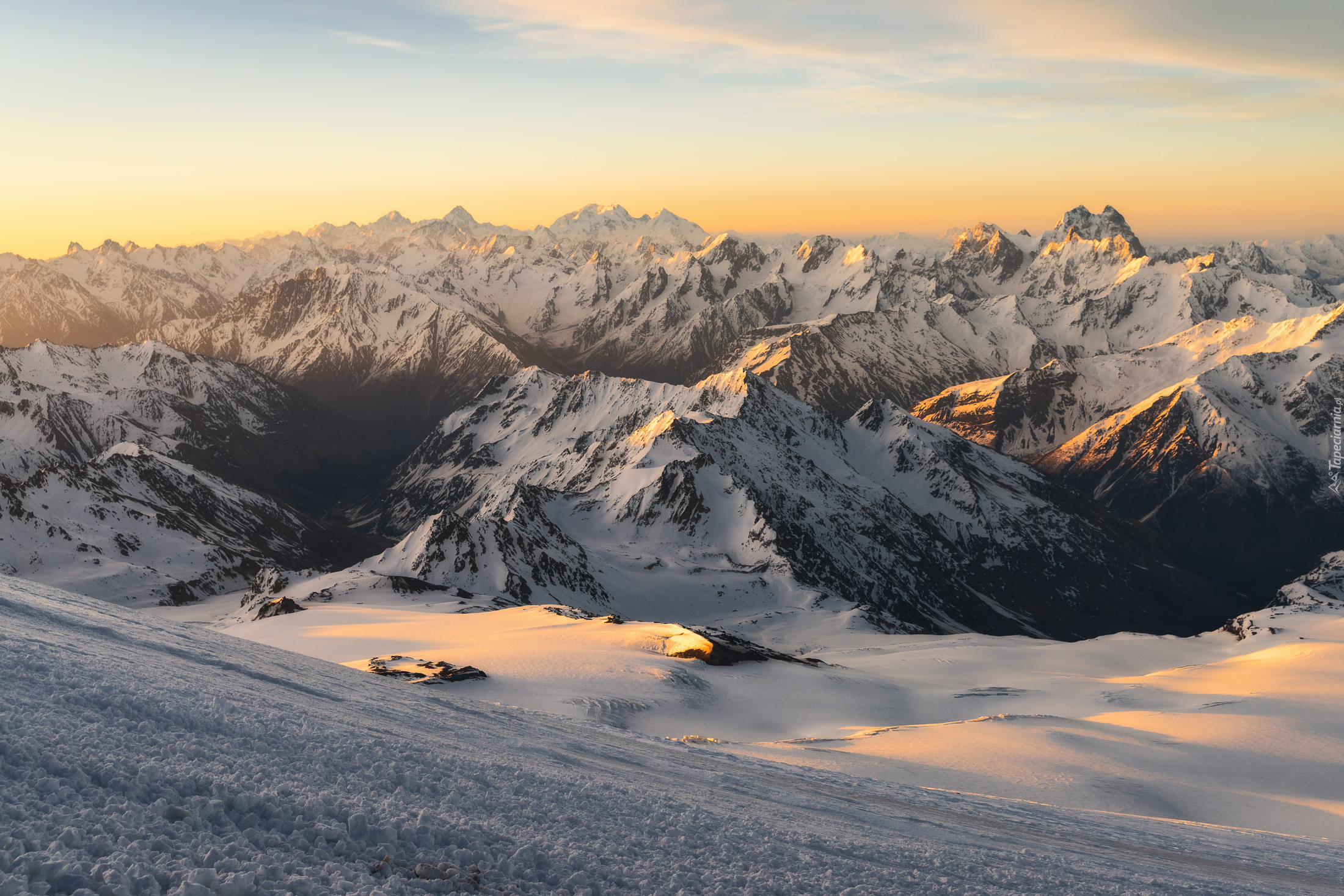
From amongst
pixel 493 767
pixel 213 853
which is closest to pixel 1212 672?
pixel 493 767

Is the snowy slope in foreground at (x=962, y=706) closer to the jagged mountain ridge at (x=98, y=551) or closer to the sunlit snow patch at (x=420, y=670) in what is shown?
the sunlit snow patch at (x=420, y=670)

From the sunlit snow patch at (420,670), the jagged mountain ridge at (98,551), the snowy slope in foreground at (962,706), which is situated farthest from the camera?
the jagged mountain ridge at (98,551)

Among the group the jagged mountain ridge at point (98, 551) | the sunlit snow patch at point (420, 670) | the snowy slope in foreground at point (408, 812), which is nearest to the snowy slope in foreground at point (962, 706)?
the sunlit snow patch at point (420, 670)

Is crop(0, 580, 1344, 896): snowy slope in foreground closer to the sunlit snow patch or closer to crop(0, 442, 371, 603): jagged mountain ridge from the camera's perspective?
the sunlit snow patch

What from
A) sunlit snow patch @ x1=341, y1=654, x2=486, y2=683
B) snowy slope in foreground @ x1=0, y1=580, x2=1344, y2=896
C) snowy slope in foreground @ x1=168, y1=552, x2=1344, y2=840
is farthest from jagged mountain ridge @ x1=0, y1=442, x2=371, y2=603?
snowy slope in foreground @ x1=0, y1=580, x2=1344, y2=896

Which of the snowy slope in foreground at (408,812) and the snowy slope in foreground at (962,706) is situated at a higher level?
the snowy slope in foreground at (408,812)

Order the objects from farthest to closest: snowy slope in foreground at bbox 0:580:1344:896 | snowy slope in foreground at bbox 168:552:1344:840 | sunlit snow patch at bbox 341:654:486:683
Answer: sunlit snow patch at bbox 341:654:486:683 < snowy slope in foreground at bbox 168:552:1344:840 < snowy slope in foreground at bbox 0:580:1344:896

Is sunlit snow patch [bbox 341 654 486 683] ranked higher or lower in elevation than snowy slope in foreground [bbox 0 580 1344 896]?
lower
